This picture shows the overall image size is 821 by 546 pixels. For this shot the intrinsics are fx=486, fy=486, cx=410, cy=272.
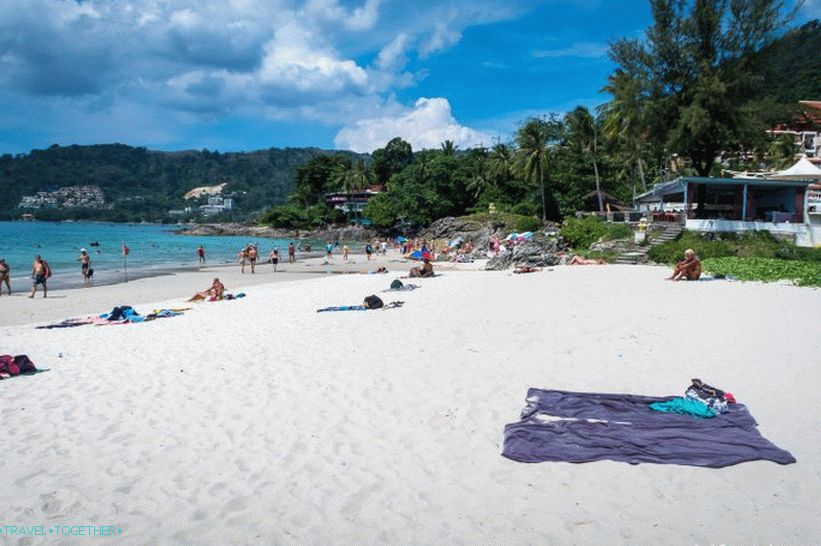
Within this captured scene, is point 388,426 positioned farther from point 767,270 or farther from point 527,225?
point 527,225

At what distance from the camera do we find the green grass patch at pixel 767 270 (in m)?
14.7

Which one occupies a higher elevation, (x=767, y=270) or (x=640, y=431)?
(x=767, y=270)

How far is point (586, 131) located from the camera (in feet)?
165

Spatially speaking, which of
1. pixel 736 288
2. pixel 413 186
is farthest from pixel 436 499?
pixel 413 186

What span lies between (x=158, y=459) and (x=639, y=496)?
4420 mm

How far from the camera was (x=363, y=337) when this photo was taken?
948 cm

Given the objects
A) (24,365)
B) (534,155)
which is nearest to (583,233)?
(534,155)

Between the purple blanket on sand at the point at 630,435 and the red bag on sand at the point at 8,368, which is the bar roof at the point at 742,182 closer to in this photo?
the purple blanket on sand at the point at 630,435

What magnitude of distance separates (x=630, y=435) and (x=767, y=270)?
48.3 ft

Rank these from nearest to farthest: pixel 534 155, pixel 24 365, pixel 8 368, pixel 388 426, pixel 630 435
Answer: pixel 630 435
pixel 388 426
pixel 8 368
pixel 24 365
pixel 534 155

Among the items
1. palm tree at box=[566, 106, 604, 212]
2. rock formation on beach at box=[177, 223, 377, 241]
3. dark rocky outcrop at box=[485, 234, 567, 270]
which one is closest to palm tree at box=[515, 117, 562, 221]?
palm tree at box=[566, 106, 604, 212]

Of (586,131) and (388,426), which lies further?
(586,131)

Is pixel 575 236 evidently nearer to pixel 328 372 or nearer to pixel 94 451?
pixel 328 372

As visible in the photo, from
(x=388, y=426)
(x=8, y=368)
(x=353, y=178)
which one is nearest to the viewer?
(x=388, y=426)
